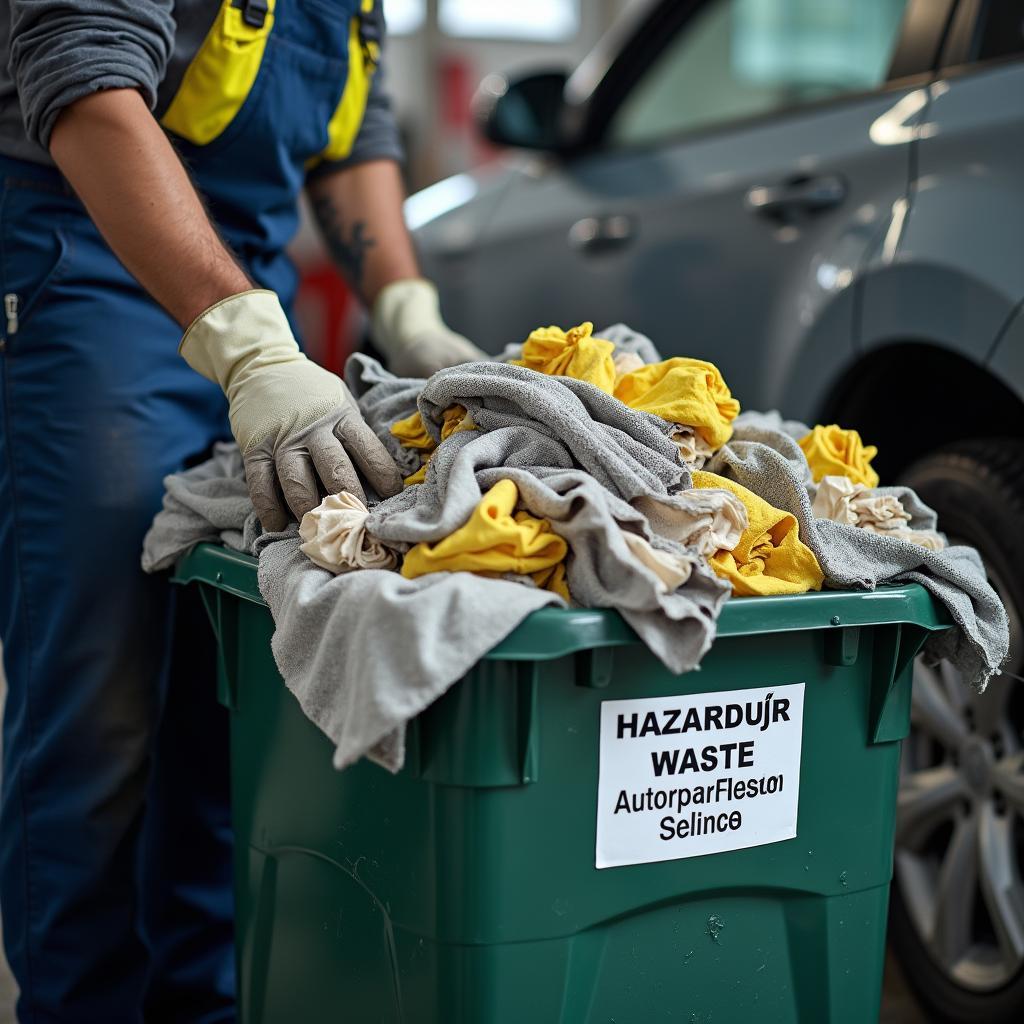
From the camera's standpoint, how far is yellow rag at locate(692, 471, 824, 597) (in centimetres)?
127

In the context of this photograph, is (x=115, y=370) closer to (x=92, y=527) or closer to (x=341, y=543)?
(x=92, y=527)

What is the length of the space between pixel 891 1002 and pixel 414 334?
4.41 feet

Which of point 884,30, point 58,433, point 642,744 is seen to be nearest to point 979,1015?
point 642,744

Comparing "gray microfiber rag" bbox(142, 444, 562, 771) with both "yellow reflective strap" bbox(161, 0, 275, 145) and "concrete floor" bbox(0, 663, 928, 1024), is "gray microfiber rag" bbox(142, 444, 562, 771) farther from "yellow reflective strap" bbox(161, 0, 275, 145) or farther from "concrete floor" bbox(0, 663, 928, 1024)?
"concrete floor" bbox(0, 663, 928, 1024)

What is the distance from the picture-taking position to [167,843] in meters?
1.93

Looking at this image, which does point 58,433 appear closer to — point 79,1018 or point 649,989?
point 79,1018

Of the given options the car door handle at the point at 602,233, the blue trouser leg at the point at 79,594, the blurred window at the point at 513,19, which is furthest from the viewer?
the blurred window at the point at 513,19

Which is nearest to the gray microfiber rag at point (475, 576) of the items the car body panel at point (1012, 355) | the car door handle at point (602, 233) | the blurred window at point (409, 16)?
the car body panel at point (1012, 355)

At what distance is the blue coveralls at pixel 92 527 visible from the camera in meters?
1.65

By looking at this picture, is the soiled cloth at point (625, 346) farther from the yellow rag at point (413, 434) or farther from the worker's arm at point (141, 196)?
the worker's arm at point (141, 196)

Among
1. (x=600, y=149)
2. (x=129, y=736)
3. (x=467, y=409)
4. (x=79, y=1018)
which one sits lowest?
(x=79, y=1018)

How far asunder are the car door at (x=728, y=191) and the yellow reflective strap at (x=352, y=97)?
2.36ft

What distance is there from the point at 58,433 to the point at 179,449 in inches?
6.2

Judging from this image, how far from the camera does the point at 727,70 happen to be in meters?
3.08
